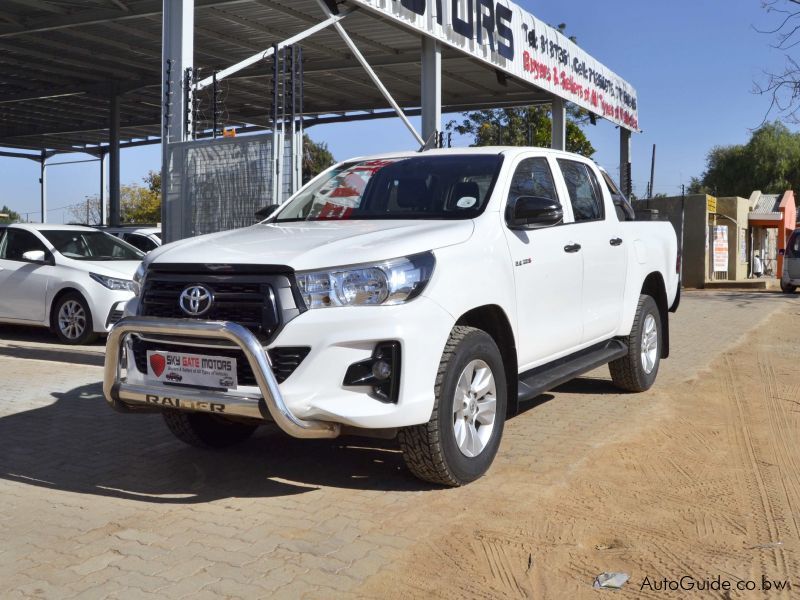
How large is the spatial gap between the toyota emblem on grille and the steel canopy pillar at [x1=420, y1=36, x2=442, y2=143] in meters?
10.6

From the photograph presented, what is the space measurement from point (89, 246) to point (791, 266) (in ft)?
62.6

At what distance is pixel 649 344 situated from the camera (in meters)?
7.79

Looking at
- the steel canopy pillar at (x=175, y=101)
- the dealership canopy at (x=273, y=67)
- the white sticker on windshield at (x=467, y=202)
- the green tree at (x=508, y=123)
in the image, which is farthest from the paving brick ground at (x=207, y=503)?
the green tree at (x=508, y=123)

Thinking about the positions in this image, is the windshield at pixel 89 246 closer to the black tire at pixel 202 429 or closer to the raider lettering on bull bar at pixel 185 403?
the black tire at pixel 202 429

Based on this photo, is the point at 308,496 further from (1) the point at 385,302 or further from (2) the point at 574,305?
(2) the point at 574,305

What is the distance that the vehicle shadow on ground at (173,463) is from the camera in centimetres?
491

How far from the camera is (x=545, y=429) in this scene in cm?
629

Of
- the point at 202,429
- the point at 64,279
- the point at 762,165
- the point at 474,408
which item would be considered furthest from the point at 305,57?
the point at 762,165

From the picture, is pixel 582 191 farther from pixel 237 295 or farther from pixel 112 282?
pixel 112 282

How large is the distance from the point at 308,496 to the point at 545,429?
2.19 m

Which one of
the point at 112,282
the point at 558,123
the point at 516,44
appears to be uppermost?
the point at 516,44

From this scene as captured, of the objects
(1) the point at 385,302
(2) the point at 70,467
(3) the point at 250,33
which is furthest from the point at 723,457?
(3) the point at 250,33

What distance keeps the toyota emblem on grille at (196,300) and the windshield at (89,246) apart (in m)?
7.58

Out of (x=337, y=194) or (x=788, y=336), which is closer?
(x=337, y=194)
